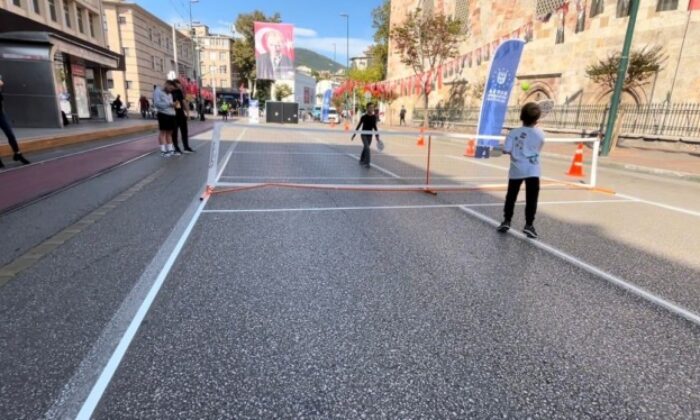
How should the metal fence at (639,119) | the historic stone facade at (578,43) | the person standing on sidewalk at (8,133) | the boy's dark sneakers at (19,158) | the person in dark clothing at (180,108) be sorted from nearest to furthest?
the person standing on sidewalk at (8,133) < the boy's dark sneakers at (19,158) < the person in dark clothing at (180,108) < the metal fence at (639,119) < the historic stone facade at (578,43)

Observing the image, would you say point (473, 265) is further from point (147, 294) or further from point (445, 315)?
point (147, 294)

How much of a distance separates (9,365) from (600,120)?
912 inches

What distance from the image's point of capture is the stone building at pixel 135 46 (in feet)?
156

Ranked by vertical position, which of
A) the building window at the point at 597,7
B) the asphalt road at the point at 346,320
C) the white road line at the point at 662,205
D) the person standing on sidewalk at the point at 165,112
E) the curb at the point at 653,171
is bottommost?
the asphalt road at the point at 346,320

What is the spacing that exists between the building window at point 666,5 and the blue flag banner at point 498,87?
396 inches

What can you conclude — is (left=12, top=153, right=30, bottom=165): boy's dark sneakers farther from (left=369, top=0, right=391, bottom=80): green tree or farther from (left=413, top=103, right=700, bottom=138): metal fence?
(left=369, top=0, right=391, bottom=80): green tree

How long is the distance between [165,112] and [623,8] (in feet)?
71.9

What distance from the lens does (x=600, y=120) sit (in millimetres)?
19750

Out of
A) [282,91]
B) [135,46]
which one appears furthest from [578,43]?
[282,91]

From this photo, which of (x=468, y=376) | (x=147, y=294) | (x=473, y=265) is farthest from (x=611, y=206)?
(x=147, y=294)

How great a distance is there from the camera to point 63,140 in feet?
43.3

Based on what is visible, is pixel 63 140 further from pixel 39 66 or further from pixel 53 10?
pixel 53 10

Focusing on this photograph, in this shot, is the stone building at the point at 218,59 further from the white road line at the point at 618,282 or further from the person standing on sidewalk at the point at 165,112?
the white road line at the point at 618,282

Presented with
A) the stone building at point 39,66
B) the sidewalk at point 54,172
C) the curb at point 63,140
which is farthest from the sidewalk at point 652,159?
the stone building at point 39,66
